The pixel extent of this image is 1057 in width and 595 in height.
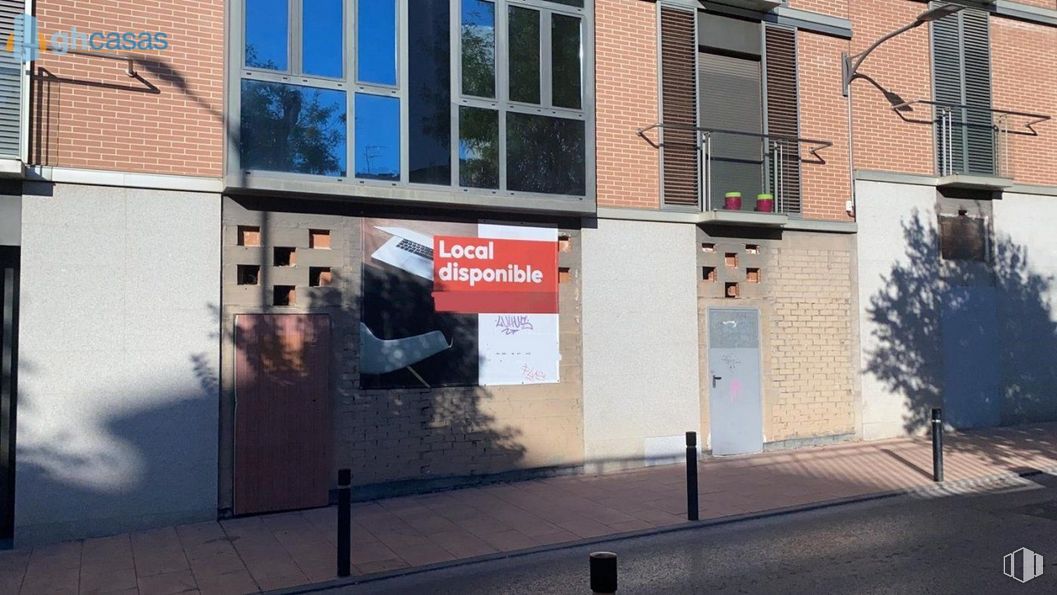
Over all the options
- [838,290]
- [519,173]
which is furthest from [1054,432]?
[519,173]

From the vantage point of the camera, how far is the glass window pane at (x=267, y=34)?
32.7ft

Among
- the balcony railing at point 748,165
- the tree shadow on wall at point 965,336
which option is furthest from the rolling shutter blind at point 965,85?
the balcony railing at point 748,165

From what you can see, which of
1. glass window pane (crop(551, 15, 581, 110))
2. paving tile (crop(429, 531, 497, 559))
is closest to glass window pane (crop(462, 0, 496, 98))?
glass window pane (crop(551, 15, 581, 110))

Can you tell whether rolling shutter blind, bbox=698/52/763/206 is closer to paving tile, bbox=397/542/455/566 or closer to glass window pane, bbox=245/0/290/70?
glass window pane, bbox=245/0/290/70

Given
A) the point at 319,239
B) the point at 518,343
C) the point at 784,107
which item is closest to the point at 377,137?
the point at 319,239

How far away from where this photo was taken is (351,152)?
10.3 m

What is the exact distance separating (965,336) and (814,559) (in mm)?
9738

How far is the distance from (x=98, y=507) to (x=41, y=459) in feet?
2.52

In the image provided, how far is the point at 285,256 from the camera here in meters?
10.4

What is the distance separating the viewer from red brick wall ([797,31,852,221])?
14227mm

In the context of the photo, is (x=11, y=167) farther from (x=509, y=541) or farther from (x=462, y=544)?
A: (x=509, y=541)

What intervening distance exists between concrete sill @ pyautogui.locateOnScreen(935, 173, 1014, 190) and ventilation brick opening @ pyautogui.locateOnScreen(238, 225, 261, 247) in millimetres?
11992

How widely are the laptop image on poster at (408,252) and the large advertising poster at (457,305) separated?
13mm

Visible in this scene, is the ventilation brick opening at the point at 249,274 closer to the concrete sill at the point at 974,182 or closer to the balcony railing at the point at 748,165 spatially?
the balcony railing at the point at 748,165
